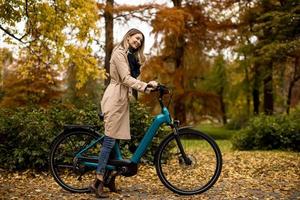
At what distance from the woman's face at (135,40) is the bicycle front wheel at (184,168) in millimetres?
1111

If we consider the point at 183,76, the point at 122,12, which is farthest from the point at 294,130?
the point at 183,76

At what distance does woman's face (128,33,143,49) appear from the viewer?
17.5 ft

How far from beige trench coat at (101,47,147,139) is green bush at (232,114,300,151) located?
7258mm

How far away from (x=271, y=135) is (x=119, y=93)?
7.51 m

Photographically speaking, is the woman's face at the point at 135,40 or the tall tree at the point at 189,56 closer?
the woman's face at the point at 135,40

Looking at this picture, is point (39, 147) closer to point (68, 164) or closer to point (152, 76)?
point (68, 164)

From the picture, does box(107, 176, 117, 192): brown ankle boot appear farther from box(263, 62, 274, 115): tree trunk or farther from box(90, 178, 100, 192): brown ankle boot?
box(263, 62, 274, 115): tree trunk

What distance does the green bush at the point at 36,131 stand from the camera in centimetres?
691

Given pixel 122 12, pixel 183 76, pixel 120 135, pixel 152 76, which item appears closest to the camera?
pixel 120 135

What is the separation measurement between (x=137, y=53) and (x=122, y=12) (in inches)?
478

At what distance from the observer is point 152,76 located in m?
22.6

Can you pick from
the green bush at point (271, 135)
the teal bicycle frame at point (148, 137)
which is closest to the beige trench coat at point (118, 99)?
the teal bicycle frame at point (148, 137)

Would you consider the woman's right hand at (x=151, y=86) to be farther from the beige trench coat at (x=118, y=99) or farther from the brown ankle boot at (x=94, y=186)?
the brown ankle boot at (x=94, y=186)

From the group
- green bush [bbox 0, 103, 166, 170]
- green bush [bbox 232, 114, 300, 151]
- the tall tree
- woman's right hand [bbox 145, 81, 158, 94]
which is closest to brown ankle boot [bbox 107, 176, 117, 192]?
woman's right hand [bbox 145, 81, 158, 94]
